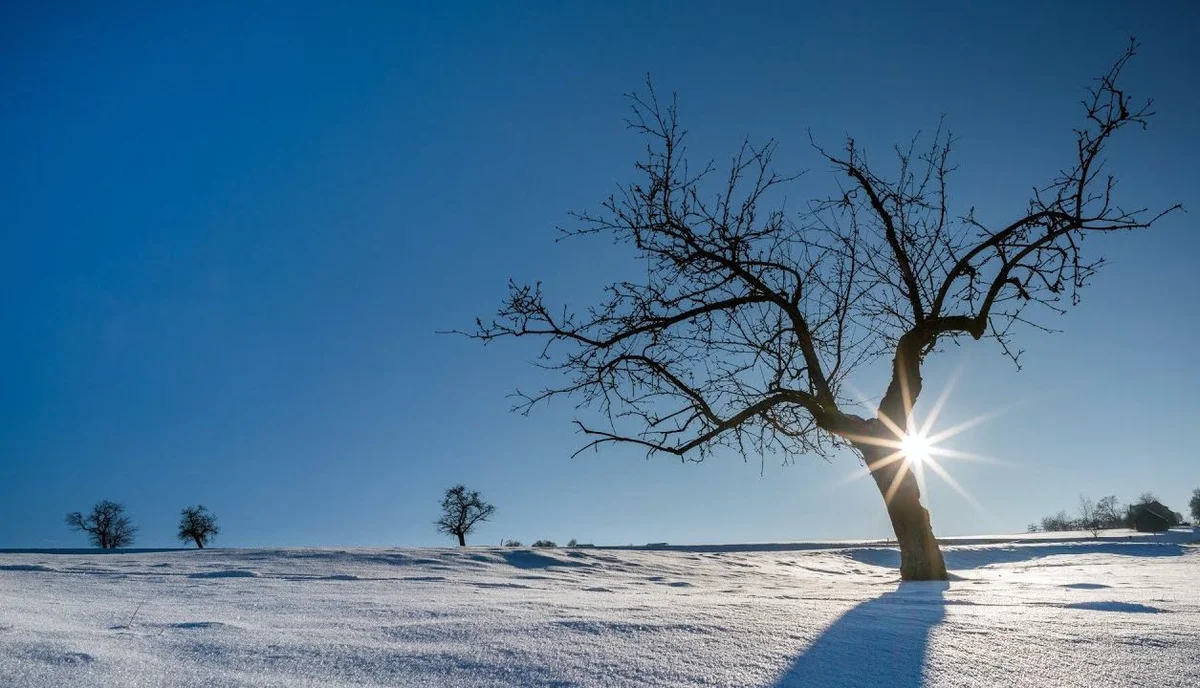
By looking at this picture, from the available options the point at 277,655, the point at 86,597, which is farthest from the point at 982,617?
the point at 86,597

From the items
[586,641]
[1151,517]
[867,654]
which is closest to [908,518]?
[867,654]

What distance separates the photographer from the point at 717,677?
151 centimetres

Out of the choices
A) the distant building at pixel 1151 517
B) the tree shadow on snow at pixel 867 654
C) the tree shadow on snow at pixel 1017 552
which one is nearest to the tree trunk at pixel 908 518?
the tree shadow on snow at pixel 867 654

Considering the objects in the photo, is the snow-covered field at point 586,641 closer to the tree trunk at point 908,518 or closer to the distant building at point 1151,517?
the tree trunk at point 908,518

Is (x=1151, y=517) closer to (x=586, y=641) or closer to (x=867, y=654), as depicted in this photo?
(x=867, y=654)

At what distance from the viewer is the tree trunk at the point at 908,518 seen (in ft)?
18.8

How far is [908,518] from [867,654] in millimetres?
4579

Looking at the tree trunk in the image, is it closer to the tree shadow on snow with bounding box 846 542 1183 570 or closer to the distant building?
the tree shadow on snow with bounding box 846 542 1183 570

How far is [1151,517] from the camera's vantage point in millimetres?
29984

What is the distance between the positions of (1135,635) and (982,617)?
16.5 inches

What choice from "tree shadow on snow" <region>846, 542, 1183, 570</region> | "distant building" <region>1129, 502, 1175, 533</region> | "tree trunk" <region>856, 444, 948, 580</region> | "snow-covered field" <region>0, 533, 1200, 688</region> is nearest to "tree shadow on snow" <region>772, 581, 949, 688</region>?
"snow-covered field" <region>0, 533, 1200, 688</region>

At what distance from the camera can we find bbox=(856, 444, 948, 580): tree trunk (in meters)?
5.74

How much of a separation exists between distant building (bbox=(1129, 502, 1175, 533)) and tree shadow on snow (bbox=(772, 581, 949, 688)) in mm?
34853

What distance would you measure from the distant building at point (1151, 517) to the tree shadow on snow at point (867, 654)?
34853 millimetres
